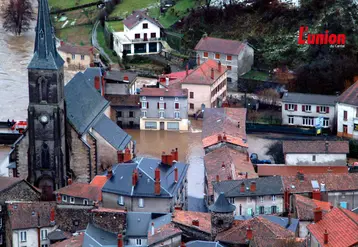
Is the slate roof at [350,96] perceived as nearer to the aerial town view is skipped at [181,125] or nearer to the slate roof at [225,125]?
the aerial town view is skipped at [181,125]

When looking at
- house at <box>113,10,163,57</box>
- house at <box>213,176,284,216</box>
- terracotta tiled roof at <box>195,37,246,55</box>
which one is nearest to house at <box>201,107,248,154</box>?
house at <box>213,176,284,216</box>

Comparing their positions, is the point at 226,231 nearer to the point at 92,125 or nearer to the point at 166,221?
the point at 166,221

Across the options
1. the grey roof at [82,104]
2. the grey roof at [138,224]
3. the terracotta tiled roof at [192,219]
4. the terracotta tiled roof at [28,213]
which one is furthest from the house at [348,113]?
the terracotta tiled roof at [28,213]

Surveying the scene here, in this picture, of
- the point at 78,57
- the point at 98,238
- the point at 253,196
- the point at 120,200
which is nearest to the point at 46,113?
the point at 120,200

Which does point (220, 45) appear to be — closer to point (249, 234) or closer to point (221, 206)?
point (221, 206)

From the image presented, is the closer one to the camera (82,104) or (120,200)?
(120,200)

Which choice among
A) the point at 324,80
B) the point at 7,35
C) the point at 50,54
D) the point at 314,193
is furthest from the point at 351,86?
the point at 7,35

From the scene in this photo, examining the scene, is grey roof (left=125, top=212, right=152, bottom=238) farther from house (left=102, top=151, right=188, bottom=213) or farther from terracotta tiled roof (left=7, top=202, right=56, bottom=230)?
terracotta tiled roof (left=7, top=202, right=56, bottom=230)
